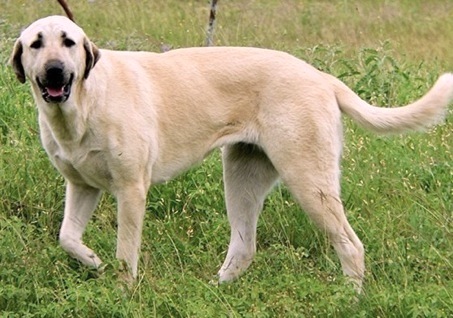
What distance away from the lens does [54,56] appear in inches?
221

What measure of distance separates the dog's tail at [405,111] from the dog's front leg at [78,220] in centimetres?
147

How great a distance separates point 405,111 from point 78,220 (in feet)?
6.18

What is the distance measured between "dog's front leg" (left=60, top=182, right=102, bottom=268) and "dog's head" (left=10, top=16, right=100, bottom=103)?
68 centimetres

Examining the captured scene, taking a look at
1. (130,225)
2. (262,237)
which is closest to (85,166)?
(130,225)

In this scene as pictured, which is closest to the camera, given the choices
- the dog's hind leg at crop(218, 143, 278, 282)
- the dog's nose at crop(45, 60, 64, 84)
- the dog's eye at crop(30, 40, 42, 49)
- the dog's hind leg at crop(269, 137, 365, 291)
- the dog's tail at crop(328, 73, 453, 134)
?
the dog's nose at crop(45, 60, 64, 84)

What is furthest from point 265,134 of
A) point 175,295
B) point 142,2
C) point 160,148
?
point 142,2

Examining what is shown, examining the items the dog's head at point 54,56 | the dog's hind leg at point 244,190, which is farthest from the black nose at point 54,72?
the dog's hind leg at point 244,190

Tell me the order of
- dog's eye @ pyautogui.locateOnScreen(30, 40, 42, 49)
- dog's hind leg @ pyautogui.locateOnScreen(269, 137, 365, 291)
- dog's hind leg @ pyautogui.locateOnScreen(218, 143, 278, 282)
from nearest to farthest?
1. dog's eye @ pyautogui.locateOnScreen(30, 40, 42, 49)
2. dog's hind leg @ pyautogui.locateOnScreen(269, 137, 365, 291)
3. dog's hind leg @ pyautogui.locateOnScreen(218, 143, 278, 282)

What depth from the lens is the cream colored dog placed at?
586 cm

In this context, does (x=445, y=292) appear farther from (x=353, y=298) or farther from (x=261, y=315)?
(x=261, y=315)

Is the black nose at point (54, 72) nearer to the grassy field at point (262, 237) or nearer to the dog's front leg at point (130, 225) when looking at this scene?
the dog's front leg at point (130, 225)

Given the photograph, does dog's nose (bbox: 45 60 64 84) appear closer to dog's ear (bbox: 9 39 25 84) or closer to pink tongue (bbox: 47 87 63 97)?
pink tongue (bbox: 47 87 63 97)

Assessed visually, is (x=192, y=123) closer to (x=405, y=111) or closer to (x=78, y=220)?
(x=78, y=220)

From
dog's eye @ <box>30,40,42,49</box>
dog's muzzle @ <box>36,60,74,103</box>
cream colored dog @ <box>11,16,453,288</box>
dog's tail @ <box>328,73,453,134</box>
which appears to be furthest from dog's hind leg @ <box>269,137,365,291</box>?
dog's eye @ <box>30,40,42,49</box>
